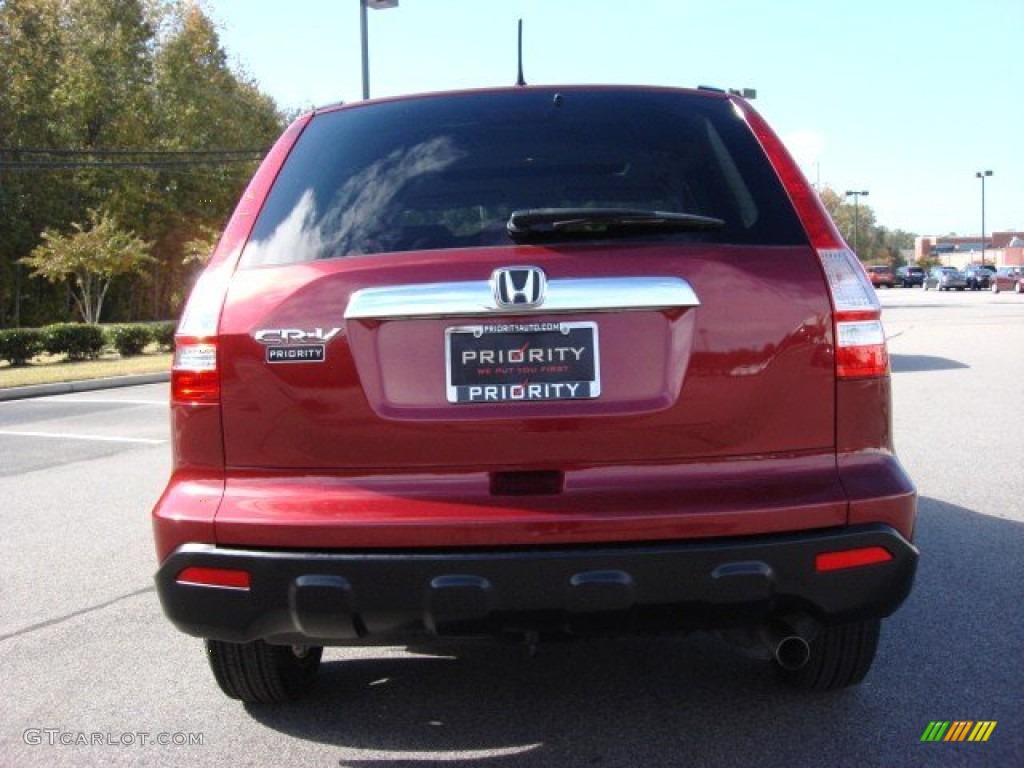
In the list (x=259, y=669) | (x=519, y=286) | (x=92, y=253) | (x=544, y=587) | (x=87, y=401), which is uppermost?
(x=92, y=253)

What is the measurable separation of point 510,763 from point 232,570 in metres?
0.98

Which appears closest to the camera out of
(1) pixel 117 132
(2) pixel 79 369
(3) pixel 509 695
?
(3) pixel 509 695

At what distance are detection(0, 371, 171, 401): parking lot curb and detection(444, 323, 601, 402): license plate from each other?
51.5 ft

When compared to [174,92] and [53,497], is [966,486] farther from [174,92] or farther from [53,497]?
[174,92]

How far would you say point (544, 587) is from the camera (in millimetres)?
2455

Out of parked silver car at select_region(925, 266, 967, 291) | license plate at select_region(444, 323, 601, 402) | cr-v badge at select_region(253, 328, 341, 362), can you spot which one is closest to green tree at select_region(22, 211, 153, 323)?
cr-v badge at select_region(253, 328, 341, 362)

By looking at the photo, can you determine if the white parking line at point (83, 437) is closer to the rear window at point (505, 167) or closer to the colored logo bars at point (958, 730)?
the rear window at point (505, 167)

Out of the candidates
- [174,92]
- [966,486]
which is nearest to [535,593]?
[966,486]

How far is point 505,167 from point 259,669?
5.50ft

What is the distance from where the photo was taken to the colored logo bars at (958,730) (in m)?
3.01

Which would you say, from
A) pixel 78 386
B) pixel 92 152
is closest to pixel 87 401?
pixel 78 386

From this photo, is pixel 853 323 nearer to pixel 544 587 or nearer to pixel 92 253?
pixel 544 587

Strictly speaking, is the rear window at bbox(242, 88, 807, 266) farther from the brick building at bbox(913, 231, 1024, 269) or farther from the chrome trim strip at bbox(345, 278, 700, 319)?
the brick building at bbox(913, 231, 1024, 269)

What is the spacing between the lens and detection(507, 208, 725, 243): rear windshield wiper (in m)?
2.65
